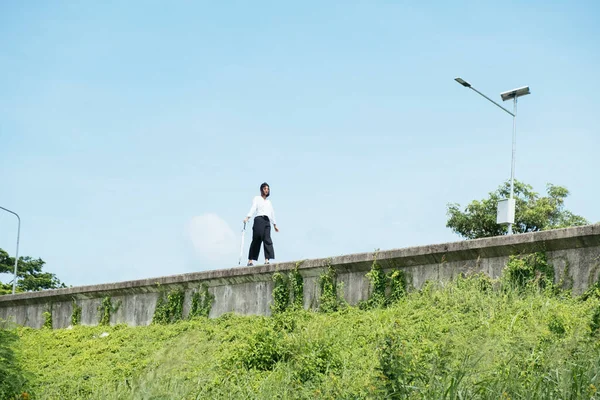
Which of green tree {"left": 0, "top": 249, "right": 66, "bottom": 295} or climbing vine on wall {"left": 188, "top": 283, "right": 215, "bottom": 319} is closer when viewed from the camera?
climbing vine on wall {"left": 188, "top": 283, "right": 215, "bottom": 319}

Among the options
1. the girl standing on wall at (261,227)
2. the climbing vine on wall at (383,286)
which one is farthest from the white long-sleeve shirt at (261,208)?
the climbing vine on wall at (383,286)

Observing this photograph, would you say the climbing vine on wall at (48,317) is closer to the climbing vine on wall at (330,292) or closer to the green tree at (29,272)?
the climbing vine on wall at (330,292)

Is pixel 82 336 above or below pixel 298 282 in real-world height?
below

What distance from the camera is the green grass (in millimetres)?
7105

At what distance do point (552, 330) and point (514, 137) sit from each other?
1463 cm

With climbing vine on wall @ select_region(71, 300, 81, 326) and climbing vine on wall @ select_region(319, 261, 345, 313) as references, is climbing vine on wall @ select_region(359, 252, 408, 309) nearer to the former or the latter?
climbing vine on wall @ select_region(319, 261, 345, 313)

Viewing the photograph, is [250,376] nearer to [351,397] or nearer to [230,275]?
[351,397]

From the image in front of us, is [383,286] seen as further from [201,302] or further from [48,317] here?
[48,317]

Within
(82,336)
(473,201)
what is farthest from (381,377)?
(473,201)

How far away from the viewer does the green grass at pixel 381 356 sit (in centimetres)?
711

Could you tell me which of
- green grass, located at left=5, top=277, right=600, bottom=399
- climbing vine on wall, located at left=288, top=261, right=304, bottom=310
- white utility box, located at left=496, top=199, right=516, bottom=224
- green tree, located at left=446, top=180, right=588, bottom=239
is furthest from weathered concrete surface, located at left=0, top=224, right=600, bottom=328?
green tree, located at left=446, top=180, right=588, bottom=239

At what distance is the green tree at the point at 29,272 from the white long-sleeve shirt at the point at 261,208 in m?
41.9

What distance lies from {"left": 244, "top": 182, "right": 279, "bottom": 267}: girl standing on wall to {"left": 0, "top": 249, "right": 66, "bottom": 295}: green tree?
137ft

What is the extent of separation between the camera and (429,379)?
7113 mm
